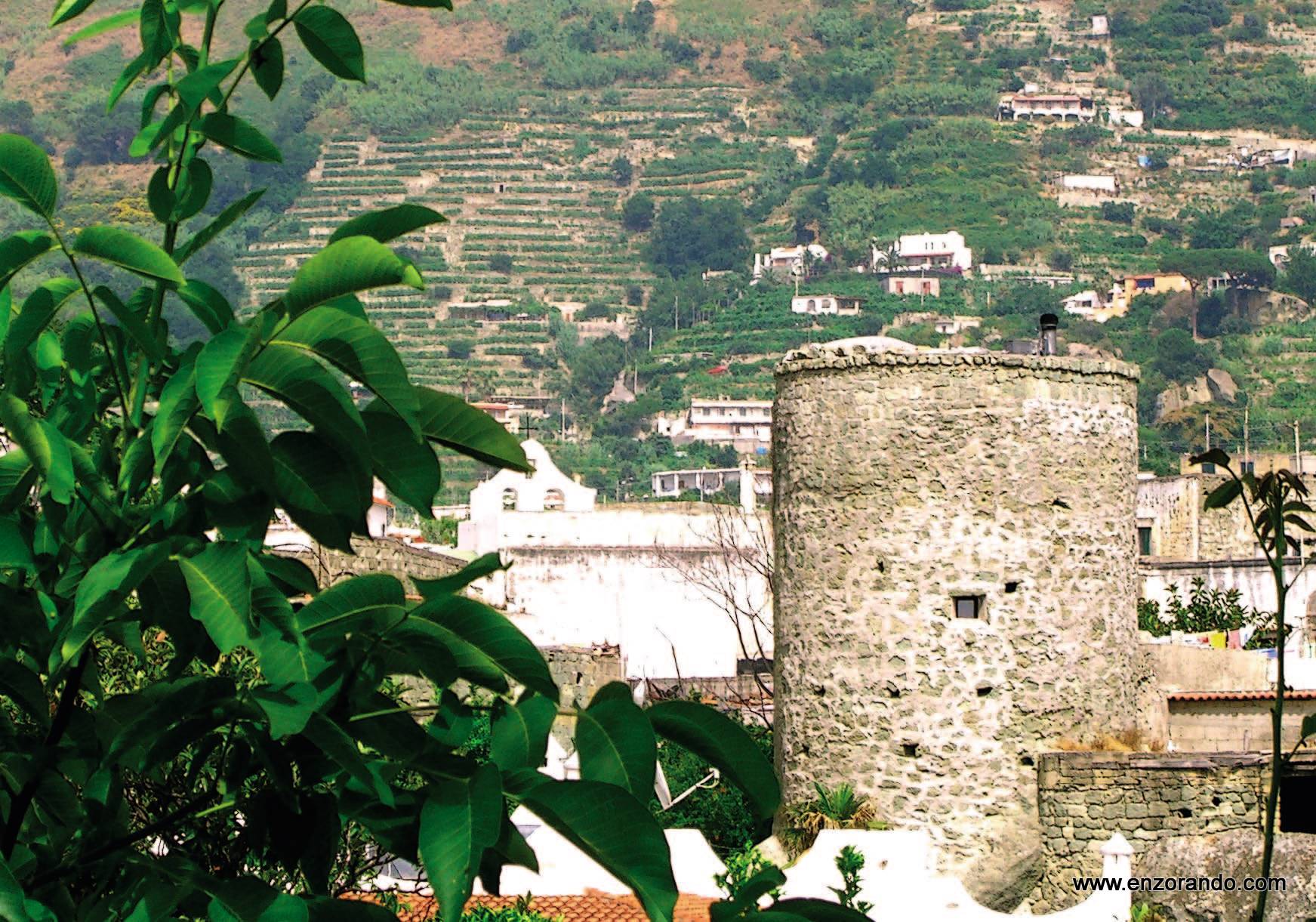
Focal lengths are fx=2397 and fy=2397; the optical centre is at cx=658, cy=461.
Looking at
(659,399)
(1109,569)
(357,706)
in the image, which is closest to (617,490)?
(659,399)

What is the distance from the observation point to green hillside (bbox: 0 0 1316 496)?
144 meters

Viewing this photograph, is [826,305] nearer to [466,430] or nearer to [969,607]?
[969,607]

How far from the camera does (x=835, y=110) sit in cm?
19412

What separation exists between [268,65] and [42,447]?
2.43 ft

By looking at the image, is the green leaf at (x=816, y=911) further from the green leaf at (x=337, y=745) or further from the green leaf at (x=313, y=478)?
the green leaf at (x=313, y=478)

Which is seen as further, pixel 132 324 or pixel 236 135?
pixel 236 135

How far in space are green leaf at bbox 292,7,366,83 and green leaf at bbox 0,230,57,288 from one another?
0.48 meters

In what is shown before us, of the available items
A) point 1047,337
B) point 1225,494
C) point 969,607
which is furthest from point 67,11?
point 1047,337

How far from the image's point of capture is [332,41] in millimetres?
3408

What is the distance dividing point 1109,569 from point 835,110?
183 m

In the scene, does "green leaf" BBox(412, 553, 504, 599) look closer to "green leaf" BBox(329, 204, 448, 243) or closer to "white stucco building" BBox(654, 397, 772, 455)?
"green leaf" BBox(329, 204, 448, 243)

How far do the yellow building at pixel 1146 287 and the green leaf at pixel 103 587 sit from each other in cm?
14568

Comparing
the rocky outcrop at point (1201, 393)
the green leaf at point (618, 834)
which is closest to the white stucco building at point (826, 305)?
the rocky outcrop at point (1201, 393)
